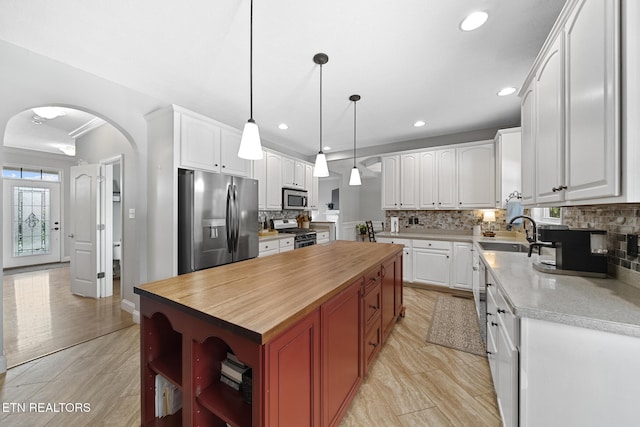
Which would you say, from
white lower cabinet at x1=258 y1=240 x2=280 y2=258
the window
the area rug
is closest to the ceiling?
white lower cabinet at x1=258 y1=240 x2=280 y2=258

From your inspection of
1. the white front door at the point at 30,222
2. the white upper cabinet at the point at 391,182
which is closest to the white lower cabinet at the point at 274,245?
the white upper cabinet at the point at 391,182

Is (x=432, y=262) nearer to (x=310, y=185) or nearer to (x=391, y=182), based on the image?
(x=391, y=182)

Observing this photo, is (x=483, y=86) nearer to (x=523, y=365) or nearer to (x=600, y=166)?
(x=600, y=166)

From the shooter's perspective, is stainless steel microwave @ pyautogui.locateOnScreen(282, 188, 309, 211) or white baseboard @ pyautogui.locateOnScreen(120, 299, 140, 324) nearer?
white baseboard @ pyautogui.locateOnScreen(120, 299, 140, 324)

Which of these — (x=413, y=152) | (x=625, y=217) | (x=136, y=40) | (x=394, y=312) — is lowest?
(x=394, y=312)

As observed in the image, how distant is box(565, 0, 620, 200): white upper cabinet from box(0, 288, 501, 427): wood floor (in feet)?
4.83

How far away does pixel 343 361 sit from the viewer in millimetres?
1428

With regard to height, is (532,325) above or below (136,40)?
below

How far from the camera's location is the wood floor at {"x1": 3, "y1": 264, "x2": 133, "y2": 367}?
7.74 feet

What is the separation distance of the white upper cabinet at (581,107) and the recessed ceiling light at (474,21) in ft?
1.52

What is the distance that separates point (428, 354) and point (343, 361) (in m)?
1.20

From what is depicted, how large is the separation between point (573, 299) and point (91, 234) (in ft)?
17.2

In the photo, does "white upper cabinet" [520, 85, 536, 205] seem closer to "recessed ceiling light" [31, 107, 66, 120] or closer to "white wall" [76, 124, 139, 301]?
"white wall" [76, 124, 139, 301]

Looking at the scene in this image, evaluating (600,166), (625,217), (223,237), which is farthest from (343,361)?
(223,237)
